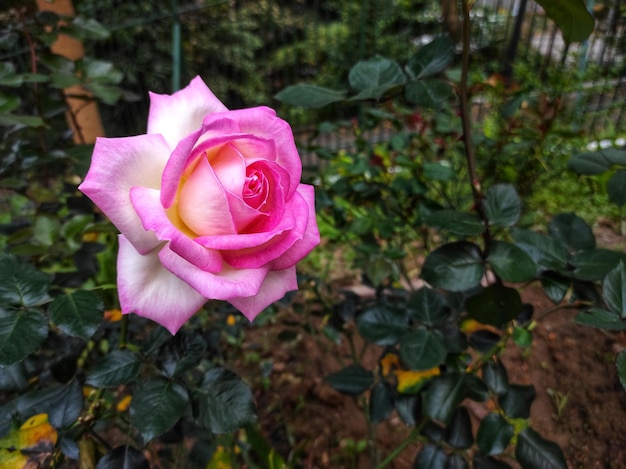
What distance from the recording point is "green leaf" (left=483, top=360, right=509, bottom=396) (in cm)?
77

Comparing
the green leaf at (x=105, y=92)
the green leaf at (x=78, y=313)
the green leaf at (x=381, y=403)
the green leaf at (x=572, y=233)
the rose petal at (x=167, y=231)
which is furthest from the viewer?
the green leaf at (x=105, y=92)

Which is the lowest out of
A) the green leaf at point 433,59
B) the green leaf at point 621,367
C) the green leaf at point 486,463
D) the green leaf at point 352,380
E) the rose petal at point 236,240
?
the green leaf at point 486,463

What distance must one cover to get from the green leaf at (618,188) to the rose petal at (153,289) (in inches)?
25.1

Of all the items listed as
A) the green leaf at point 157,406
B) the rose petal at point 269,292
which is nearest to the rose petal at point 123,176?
the rose petal at point 269,292

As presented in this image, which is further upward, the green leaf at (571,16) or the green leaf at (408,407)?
the green leaf at (571,16)

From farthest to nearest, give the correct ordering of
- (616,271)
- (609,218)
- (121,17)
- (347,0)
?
(347,0) < (121,17) < (609,218) < (616,271)

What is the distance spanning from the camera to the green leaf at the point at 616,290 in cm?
58

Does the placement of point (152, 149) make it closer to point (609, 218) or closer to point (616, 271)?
point (616, 271)

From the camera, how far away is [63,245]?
819mm

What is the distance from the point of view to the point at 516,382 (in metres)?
1.25

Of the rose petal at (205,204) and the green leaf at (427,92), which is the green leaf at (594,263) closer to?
the green leaf at (427,92)

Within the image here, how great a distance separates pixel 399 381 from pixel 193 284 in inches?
20.8

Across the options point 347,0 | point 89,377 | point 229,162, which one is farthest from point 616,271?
point 347,0

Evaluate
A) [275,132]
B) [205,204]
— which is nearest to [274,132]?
[275,132]
